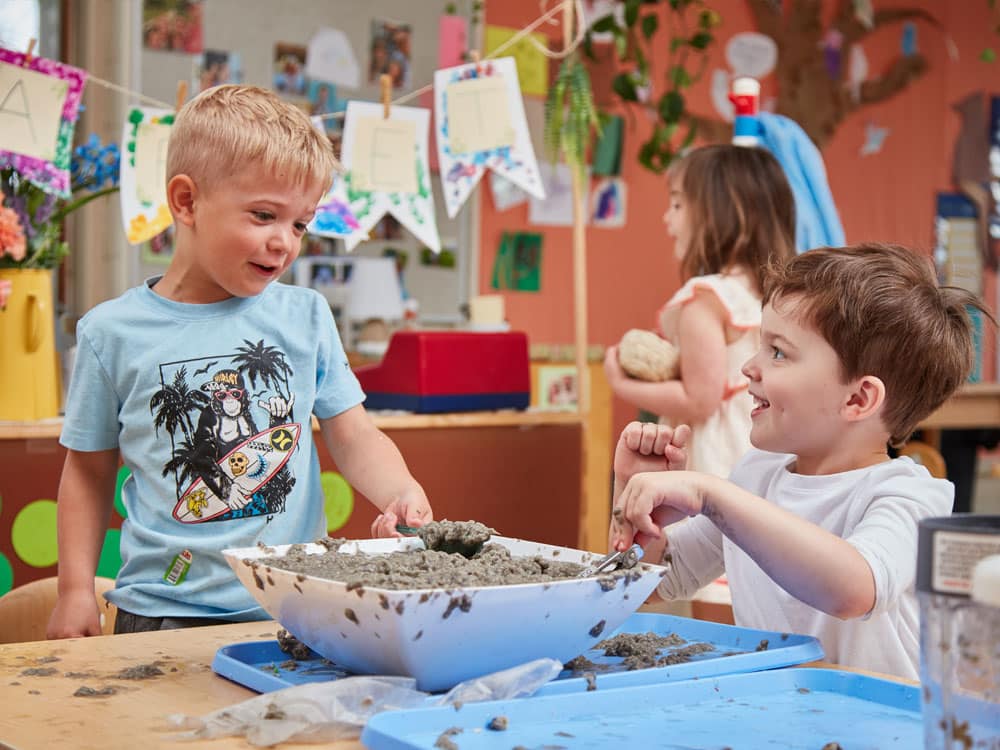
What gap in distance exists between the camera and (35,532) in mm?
2146

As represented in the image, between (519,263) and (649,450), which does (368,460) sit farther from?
(519,263)

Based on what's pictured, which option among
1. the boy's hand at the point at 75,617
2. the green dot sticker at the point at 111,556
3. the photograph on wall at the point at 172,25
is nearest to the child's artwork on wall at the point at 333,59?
the photograph on wall at the point at 172,25

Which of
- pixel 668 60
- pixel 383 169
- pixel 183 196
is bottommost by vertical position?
pixel 183 196

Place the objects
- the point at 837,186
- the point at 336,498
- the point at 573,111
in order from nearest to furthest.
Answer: the point at 336,498 < the point at 573,111 < the point at 837,186

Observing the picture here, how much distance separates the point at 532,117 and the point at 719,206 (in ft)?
6.97

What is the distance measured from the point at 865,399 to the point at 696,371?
42.9 inches

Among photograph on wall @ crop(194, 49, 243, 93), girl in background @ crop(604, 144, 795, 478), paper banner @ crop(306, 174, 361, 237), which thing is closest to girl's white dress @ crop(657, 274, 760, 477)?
girl in background @ crop(604, 144, 795, 478)

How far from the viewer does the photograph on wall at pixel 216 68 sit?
349 centimetres

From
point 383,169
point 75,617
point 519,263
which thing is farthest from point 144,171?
point 519,263

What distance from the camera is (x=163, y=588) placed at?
1.29 metres

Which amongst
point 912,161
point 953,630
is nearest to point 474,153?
point 953,630

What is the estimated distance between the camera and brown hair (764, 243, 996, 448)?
1195mm

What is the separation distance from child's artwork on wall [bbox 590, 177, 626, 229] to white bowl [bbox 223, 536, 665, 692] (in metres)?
3.70

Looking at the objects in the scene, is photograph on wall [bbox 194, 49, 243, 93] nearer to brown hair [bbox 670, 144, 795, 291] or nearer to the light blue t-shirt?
brown hair [bbox 670, 144, 795, 291]
